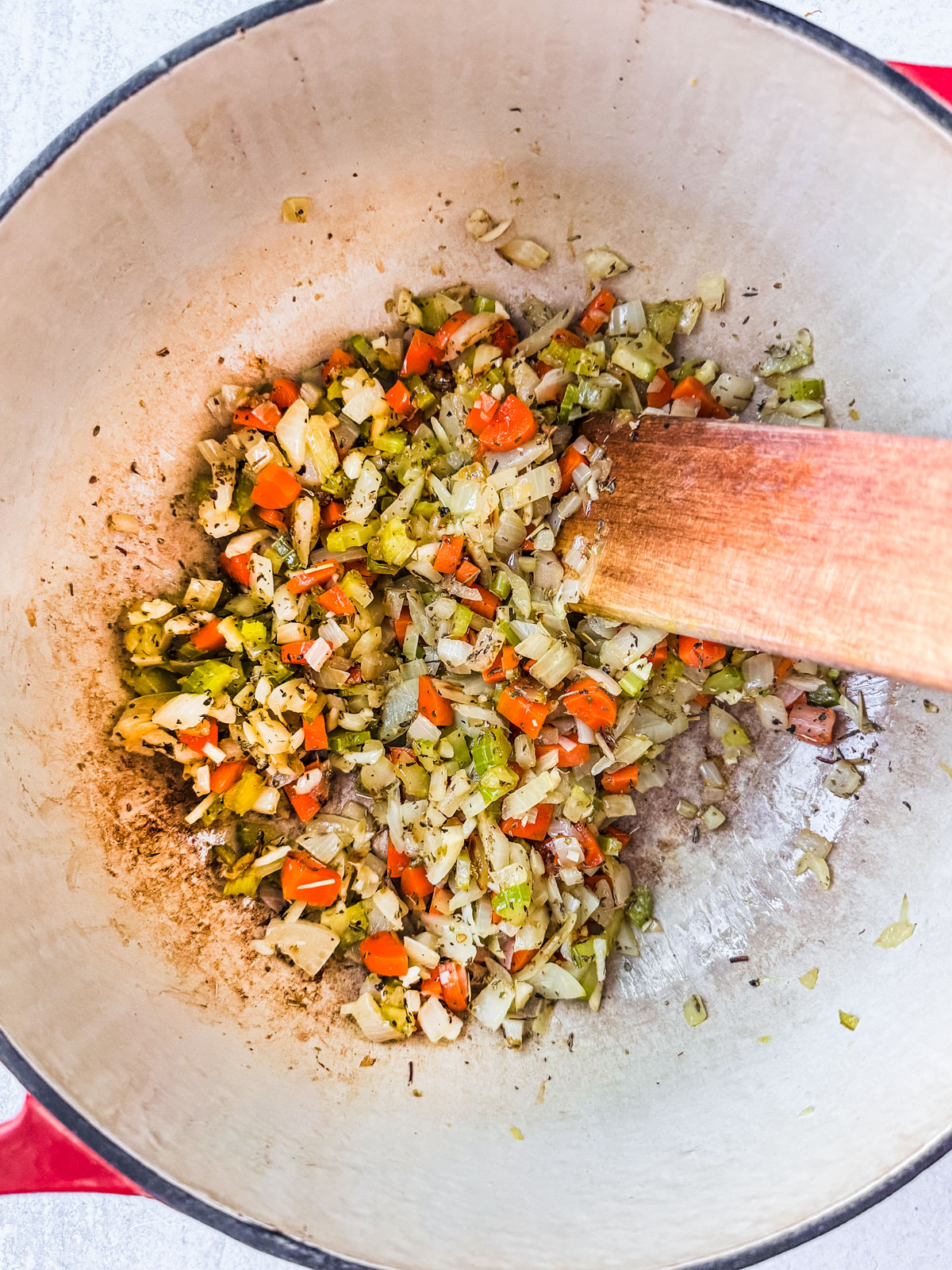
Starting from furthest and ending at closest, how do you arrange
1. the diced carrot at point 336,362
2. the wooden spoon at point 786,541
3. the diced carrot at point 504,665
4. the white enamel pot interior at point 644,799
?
the diced carrot at point 336,362
the diced carrot at point 504,665
the white enamel pot interior at point 644,799
the wooden spoon at point 786,541

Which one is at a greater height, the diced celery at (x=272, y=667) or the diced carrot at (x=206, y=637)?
the diced carrot at (x=206, y=637)

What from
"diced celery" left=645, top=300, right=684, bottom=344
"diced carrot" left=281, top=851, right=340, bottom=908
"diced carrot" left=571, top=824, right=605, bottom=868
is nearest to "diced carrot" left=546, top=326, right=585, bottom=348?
"diced celery" left=645, top=300, right=684, bottom=344

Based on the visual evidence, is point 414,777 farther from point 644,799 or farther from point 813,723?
point 813,723

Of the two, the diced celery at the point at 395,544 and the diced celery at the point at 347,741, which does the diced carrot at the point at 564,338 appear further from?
the diced celery at the point at 347,741

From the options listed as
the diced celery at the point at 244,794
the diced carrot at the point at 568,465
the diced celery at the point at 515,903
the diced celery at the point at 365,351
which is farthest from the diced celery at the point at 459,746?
the diced celery at the point at 365,351

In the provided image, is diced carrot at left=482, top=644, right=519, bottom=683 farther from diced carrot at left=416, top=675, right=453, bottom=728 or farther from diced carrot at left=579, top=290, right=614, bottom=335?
diced carrot at left=579, top=290, right=614, bottom=335

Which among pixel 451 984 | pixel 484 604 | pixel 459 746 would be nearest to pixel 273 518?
pixel 484 604

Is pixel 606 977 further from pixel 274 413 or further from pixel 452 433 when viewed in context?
pixel 274 413
